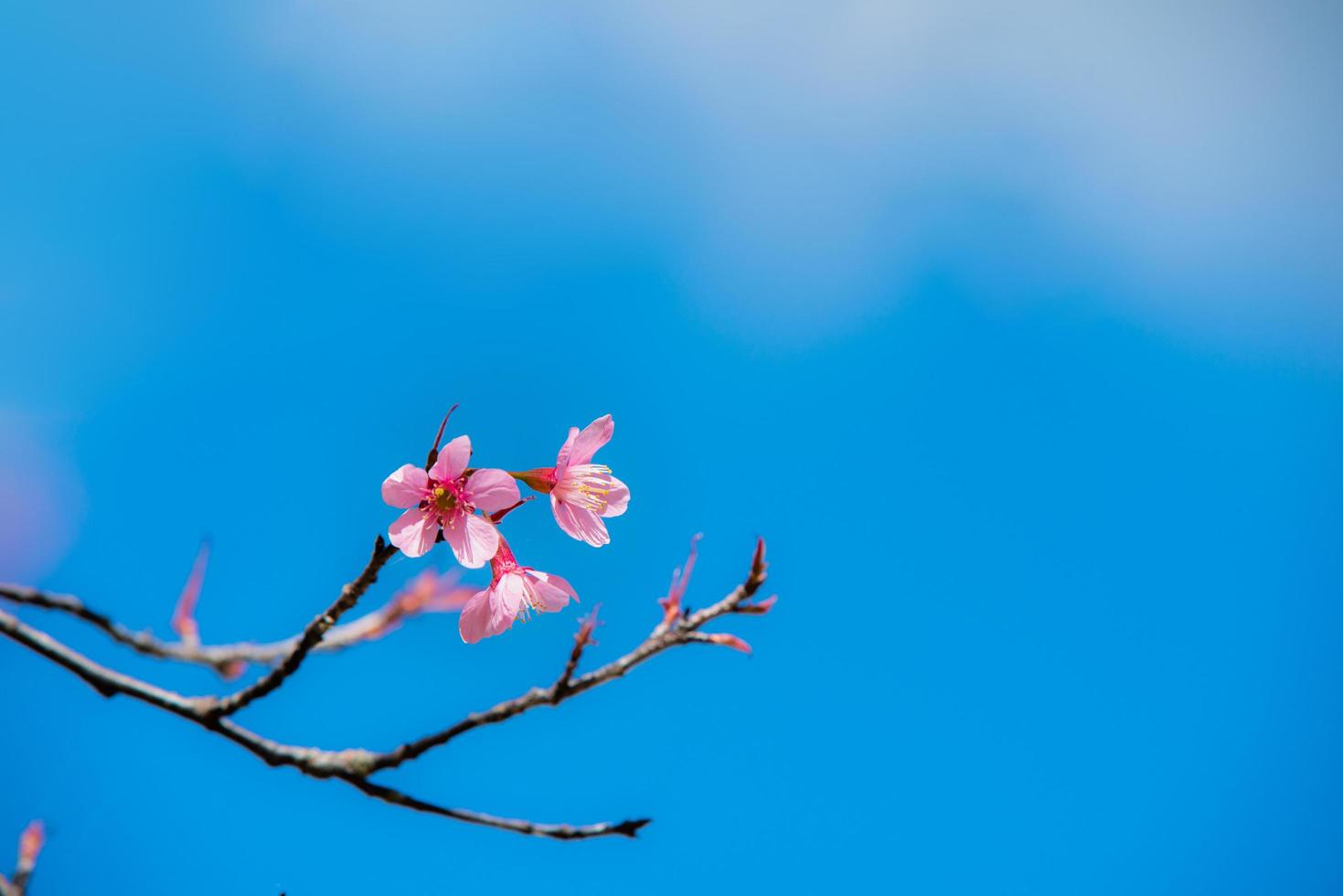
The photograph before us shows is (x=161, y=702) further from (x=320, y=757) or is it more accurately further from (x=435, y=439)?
(x=435, y=439)

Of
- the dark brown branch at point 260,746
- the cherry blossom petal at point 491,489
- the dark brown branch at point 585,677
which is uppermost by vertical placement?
the cherry blossom petal at point 491,489

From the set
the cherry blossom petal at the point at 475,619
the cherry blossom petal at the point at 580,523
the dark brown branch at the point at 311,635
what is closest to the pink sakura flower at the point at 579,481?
the cherry blossom petal at the point at 580,523

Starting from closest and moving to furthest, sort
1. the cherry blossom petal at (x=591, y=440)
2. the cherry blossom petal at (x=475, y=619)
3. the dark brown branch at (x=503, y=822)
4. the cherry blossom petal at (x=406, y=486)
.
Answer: the dark brown branch at (x=503, y=822)
the cherry blossom petal at (x=406, y=486)
the cherry blossom petal at (x=475, y=619)
the cherry blossom petal at (x=591, y=440)

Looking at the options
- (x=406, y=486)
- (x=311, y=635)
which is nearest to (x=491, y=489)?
(x=406, y=486)

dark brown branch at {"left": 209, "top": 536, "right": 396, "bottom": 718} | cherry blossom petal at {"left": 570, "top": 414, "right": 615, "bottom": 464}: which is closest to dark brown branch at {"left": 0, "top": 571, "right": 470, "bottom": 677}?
dark brown branch at {"left": 209, "top": 536, "right": 396, "bottom": 718}

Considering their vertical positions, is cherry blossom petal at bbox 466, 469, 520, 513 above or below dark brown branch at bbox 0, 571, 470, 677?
above

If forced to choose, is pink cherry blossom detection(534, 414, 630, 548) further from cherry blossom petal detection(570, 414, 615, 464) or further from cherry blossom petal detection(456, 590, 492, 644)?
cherry blossom petal detection(456, 590, 492, 644)

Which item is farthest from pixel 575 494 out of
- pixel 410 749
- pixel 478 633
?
pixel 410 749

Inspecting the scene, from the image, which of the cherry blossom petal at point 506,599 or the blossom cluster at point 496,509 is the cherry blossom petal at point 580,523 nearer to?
the blossom cluster at point 496,509
